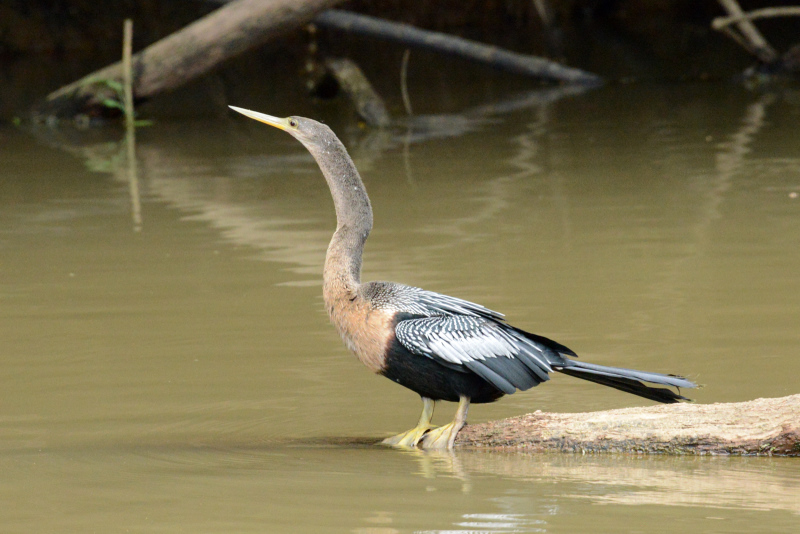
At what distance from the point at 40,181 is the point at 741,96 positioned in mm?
9282

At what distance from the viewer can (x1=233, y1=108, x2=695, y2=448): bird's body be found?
376 cm

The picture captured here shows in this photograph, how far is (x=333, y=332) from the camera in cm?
549

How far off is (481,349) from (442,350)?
14 cm

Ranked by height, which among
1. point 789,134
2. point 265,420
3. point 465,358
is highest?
point 789,134

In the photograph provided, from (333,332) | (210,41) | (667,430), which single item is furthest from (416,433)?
(210,41)

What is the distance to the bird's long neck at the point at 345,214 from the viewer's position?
4.15 metres

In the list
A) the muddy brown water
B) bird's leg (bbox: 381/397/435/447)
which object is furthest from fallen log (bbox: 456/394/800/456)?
bird's leg (bbox: 381/397/435/447)

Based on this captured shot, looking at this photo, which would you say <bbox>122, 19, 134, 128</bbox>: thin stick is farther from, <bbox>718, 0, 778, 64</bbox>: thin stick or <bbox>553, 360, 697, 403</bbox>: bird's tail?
<bbox>553, 360, 697, 403</bbox>: bird's tail

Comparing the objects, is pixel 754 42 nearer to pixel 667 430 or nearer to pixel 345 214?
pixel 345 214

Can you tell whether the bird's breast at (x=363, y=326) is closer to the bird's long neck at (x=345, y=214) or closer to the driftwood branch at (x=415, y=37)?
the bird's long neck at (x=345, y=214)

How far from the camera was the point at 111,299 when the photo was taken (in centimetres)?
619

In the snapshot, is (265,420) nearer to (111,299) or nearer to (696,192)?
(111,299)

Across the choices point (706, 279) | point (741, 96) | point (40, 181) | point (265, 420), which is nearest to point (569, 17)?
point (741, 96)

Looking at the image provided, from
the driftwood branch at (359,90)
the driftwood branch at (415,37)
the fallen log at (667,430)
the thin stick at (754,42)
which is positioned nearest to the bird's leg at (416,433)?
the fallen log at (667,430)
